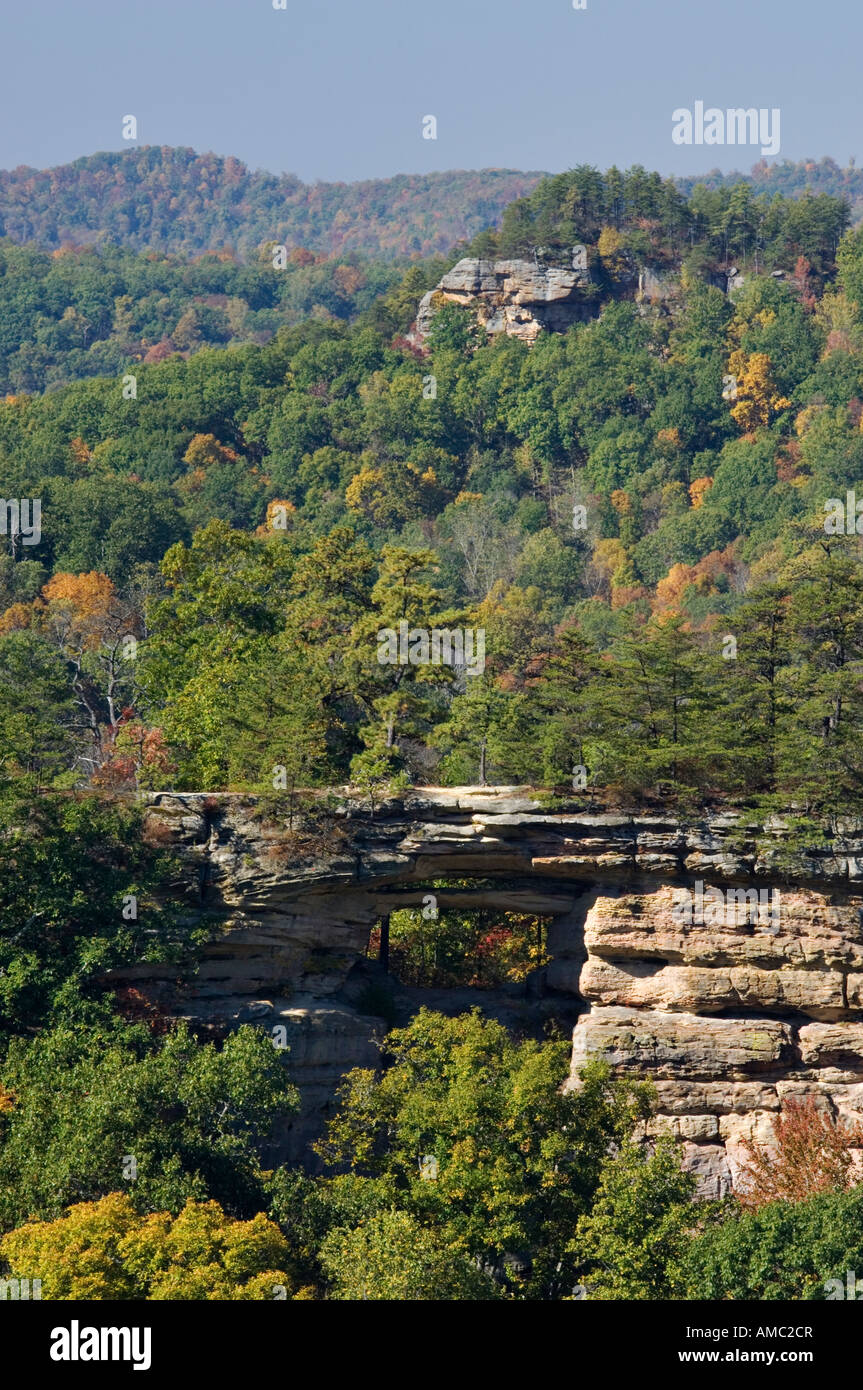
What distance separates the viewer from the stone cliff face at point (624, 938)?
1411 inches

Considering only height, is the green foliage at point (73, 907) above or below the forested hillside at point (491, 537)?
below

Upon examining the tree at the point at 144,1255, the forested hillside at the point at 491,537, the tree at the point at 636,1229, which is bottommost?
the tree at the point at 636,1229

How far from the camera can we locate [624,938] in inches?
1453

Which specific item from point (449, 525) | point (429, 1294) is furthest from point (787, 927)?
point (449, 525)

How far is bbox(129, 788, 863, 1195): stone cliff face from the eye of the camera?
3584 cm

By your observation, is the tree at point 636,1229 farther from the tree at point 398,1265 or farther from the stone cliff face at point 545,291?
the stone cliff face at point 545,291

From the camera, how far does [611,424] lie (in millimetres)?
97625

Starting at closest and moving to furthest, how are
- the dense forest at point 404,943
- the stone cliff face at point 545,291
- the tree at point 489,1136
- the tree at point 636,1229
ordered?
the dense forest at point 404,943 → the tree at point 636,1229 → the tree at point 489,1136 → the stone cliff face at point 545,291

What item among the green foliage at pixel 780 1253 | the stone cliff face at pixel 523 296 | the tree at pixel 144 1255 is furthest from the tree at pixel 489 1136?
the stone cliff face at pixel 523 296

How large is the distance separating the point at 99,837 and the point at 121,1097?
6177 mm

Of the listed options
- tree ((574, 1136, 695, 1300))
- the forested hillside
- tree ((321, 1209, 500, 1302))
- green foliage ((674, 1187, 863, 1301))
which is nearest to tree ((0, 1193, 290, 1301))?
tree ((321, 1209, 500, 1302))

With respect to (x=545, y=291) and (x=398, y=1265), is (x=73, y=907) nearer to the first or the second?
(x=398, y=1265)

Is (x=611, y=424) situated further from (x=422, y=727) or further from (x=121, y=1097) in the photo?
(x=121, y=1097)

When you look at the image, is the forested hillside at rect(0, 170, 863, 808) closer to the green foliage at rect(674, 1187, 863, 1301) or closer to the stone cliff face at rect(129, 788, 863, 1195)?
the stone cliff face at rect(129, 788, 863, 1195)
